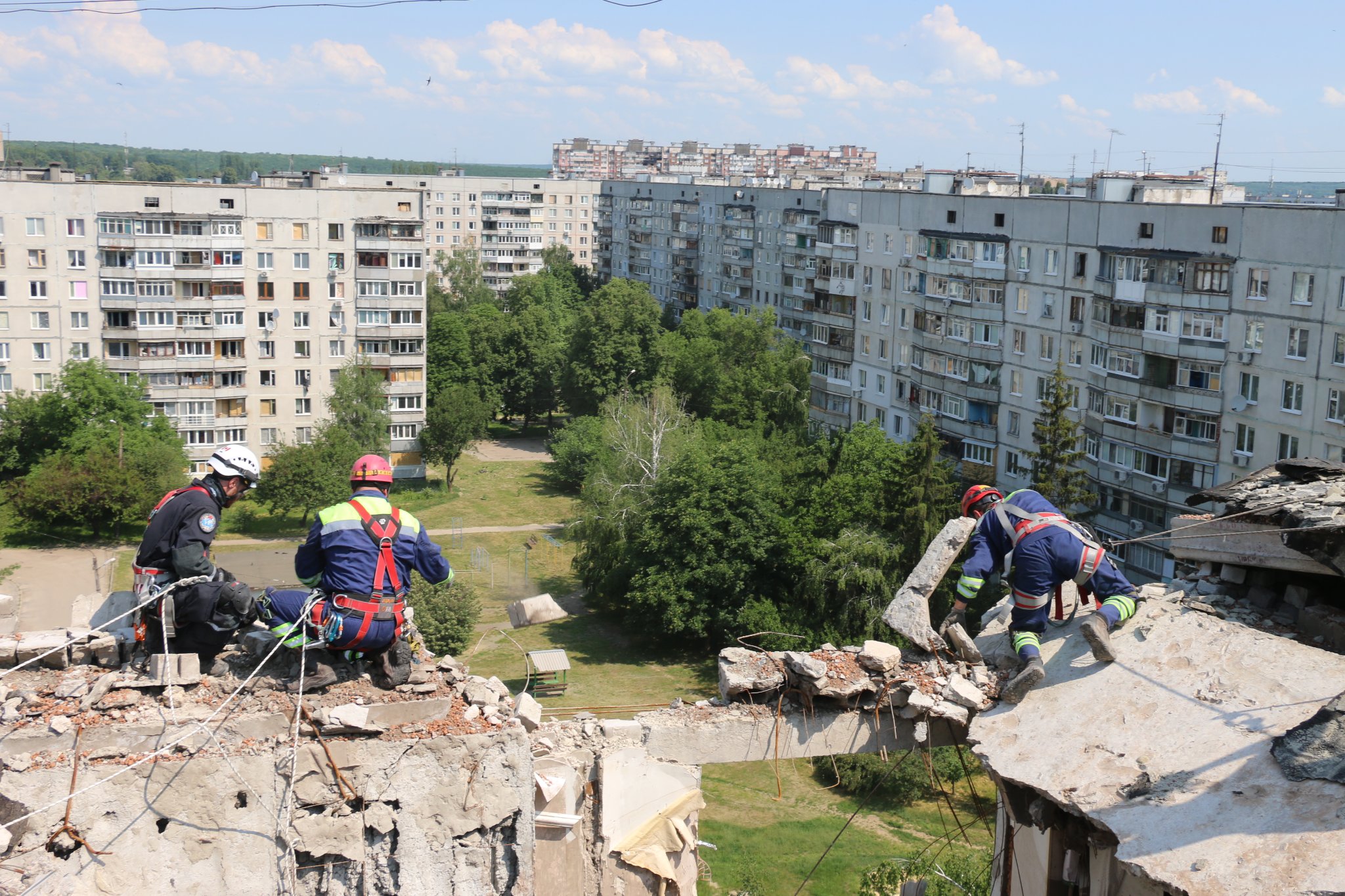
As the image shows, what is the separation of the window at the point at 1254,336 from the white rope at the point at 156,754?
30.4m

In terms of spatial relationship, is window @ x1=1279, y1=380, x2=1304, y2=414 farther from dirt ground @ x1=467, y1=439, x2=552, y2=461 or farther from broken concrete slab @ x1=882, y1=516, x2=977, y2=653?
dirt ground @ x1=467, y1=439, x2=552, y2=461

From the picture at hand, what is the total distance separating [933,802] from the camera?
1088 inches

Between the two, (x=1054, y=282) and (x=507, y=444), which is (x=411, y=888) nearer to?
(x=1054, y=282)

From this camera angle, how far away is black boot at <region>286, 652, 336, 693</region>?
26.0 feet

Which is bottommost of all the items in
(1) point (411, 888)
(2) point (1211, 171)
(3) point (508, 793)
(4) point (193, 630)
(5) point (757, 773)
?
(5) point (757, 773)

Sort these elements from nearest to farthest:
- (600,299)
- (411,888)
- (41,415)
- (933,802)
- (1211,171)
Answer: (411,888), (933,802), (1211,171), (41,415), (600,299)

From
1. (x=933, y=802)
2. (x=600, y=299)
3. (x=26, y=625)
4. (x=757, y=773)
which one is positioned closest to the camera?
(x=933, y=802)

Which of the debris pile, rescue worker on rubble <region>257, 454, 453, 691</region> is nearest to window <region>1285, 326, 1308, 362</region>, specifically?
the debris pile

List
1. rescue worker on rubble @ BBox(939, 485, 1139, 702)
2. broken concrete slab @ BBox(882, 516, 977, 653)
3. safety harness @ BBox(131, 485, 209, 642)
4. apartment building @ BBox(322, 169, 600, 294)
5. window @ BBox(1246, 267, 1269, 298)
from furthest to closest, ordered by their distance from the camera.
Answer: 1. apartment building @ BBox(322, 169, 600, 294)
2. window @ BBox(1246, 267, 1269, 298)
3. broken concrete slab @ BBox(882, 516, 977, 653)
4. rescue worker on rubble @ BBox(939, 485, 1139, 702)
5. safety harness @ BBox(131, 485, 209, 642)

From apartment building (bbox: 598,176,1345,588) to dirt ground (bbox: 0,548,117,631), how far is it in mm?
30288

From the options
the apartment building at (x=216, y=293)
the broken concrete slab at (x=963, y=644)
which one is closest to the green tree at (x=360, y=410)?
the apartment building at (x=216, y=293)

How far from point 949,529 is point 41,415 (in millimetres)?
48241

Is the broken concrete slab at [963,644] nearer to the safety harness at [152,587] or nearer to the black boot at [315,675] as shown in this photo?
the black boot at [315,675]

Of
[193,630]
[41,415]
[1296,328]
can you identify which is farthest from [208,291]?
[193,630]
